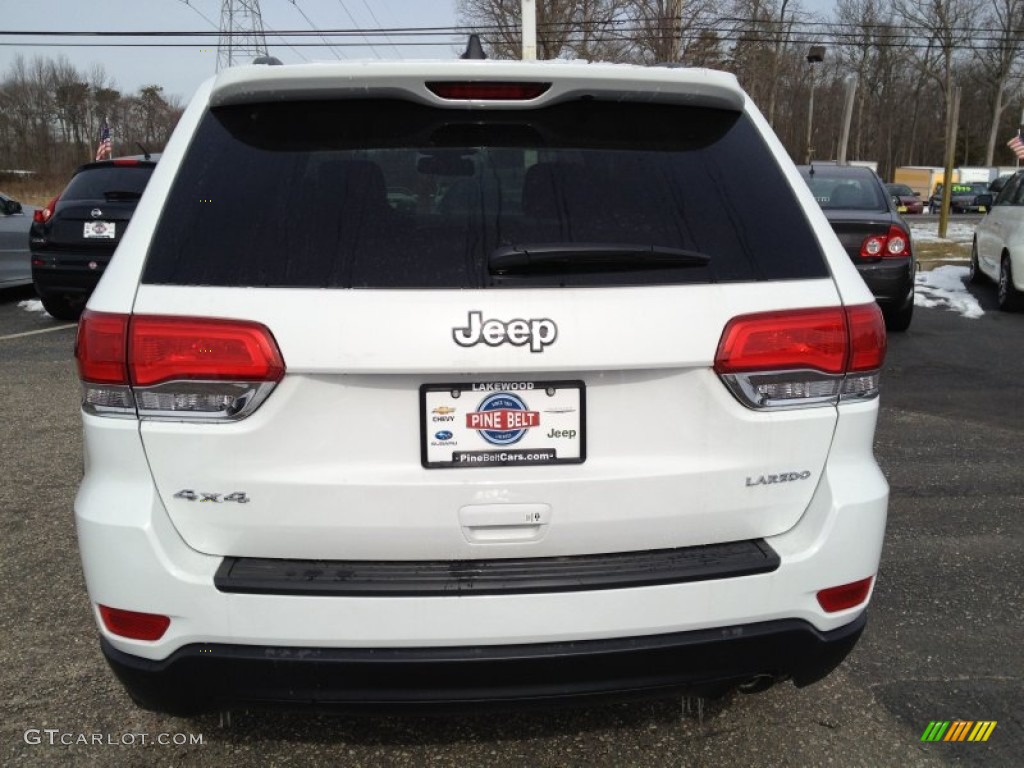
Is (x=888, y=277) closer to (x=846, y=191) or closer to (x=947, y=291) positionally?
(x=846, y=191)

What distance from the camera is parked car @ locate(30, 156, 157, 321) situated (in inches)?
358

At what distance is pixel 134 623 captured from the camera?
6.33 feet

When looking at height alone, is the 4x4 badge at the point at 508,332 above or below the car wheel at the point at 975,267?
above

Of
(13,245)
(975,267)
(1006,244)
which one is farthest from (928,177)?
(13,245)

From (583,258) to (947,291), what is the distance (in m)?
11.9

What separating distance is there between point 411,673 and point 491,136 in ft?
4.04

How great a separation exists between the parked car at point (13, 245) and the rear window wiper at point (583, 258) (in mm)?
11524

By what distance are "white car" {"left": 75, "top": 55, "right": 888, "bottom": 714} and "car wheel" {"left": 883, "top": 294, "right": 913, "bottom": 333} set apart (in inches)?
291

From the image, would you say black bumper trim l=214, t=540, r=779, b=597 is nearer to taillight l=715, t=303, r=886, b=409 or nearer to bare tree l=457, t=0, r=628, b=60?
taillight l=715, t=303, r=886, b=409

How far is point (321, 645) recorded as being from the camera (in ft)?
6.07

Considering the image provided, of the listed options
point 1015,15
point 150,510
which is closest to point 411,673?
point 150,510

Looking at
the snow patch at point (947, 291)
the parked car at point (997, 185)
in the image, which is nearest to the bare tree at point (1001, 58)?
the parked car at point (997, 185)

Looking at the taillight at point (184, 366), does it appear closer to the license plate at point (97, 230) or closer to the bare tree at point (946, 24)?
the license plate at point (97, 230)

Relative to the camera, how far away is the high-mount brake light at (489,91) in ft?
6.54
